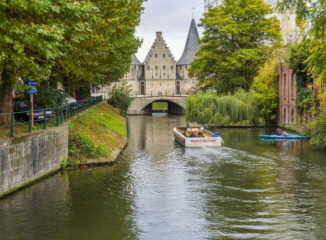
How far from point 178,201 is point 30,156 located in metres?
5.88

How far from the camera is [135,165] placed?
2128 cm

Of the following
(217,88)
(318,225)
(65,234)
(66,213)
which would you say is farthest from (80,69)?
(217,88)

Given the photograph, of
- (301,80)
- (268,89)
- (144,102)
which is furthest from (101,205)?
(144,102)

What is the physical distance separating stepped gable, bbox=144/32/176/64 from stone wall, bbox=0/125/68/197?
79.2m

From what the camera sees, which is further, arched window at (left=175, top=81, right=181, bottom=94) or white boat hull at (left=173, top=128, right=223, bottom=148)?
arched window at (left=175, top=81, right=181, bottom=94)

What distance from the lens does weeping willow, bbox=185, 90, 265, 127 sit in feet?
135

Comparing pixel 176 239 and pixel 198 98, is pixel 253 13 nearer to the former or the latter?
pixel 198 98

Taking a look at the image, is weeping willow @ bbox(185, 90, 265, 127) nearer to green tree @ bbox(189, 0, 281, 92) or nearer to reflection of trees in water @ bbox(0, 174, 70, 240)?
green tree @ bbox(189, 0, 281, 92)

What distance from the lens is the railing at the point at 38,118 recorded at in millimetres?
16444

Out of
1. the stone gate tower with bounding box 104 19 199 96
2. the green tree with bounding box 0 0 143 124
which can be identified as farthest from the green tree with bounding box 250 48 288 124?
the stone gate tower with bounding box 104 19 199 96

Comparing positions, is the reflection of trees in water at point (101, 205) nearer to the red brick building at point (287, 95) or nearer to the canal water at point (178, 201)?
the canal water at point (178, 201)

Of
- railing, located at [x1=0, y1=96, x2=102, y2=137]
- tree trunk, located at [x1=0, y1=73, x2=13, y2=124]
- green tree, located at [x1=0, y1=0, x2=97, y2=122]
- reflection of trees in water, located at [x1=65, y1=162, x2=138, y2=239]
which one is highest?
green tree, located at [x1=0, y1=0, x2=97, y2=122]

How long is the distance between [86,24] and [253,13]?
32786 millimetres

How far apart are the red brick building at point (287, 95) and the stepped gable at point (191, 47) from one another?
2297 inches
